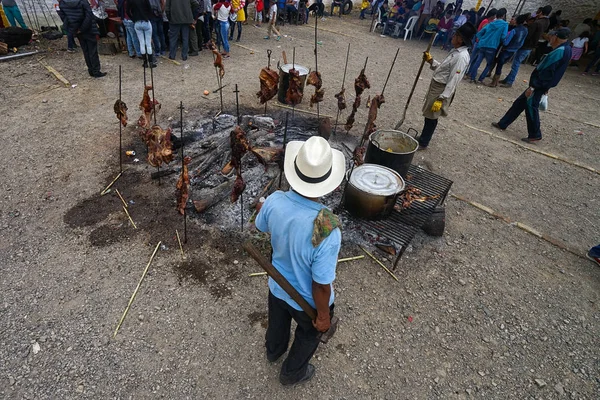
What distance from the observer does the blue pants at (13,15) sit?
11227 millimetres

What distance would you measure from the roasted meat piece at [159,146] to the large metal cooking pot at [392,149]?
11.7 feet

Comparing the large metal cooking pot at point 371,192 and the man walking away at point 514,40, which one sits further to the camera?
the man walking away at point 514,40

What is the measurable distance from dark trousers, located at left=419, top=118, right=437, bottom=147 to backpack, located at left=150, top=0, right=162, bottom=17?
31.9 ft

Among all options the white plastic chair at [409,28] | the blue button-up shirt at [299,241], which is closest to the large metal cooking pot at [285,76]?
the blue button-up shirt at [299,241]

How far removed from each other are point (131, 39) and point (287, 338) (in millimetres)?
11902

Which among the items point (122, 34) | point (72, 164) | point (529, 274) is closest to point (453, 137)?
point (529, 274)

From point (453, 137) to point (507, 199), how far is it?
8.72ft

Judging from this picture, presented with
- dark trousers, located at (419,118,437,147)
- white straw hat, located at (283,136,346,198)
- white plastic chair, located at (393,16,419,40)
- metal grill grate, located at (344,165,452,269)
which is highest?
white straw hat, located at (283,136,346,198)

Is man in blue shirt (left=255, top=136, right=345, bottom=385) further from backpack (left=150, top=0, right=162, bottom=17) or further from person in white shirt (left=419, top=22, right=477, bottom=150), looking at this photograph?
backpack (left=150, top=0, right=162, bottom=17)

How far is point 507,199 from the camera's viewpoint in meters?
6.63

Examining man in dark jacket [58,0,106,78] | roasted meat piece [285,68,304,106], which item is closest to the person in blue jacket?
roasted meat piece [285,68,304,106]

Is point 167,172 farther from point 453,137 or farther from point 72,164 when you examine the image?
point 453,137

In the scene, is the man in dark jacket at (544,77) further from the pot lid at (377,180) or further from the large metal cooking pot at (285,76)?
the large metal cooking pot at (285,76)

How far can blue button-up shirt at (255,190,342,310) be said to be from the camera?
2350 mm
